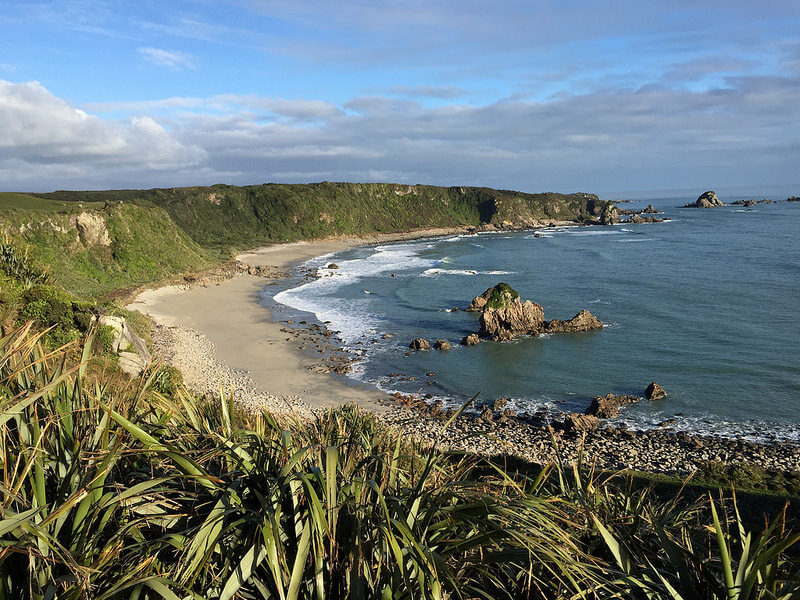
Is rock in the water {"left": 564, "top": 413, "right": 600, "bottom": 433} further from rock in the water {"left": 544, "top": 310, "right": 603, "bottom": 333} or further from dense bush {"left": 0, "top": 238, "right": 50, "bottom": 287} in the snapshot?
dense bush {"left": 0, "top": 238, "right": 50, "bottom": 287}

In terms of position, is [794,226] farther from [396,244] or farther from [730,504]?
[730,504]

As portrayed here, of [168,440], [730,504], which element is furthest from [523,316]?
[168,440]

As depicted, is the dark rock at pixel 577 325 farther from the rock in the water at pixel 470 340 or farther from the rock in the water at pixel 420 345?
the rock in the water at pixel 420 345

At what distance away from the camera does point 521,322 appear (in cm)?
3672

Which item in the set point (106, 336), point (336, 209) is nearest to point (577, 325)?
point (106, 336)

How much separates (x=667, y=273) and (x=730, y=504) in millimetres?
45567

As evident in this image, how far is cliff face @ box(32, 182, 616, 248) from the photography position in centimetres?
10494

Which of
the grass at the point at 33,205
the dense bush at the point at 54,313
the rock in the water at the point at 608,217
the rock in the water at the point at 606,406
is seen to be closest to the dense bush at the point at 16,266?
the dense bush at the point at 54,313

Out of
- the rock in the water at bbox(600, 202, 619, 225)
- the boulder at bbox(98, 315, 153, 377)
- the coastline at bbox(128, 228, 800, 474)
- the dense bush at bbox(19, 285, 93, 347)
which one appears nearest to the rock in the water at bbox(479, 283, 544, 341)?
the coastline at bbox(128, 228, 800, 474)

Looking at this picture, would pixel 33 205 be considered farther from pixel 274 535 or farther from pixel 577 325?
pixel 274 535

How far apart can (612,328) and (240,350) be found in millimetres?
24997

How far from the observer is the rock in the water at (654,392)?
2467 cm

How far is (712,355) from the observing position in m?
29.7

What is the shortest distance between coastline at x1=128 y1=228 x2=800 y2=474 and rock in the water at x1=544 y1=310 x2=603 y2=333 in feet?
49.6
